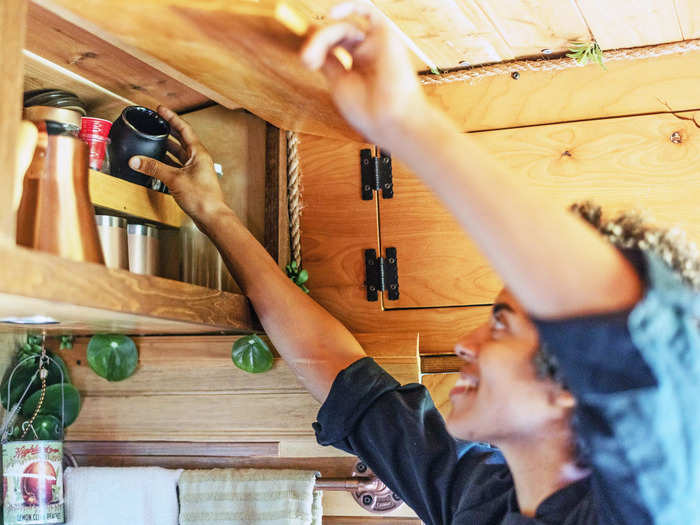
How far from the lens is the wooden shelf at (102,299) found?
861 mm

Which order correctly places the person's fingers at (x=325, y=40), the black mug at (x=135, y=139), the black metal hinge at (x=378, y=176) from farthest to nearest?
the black metal hinge at (x=378, y=176)
the black mug at (x=135, y=139)
the person's fingers at (x=325, y=40)

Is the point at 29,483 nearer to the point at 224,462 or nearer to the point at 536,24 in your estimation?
the point at 224,462

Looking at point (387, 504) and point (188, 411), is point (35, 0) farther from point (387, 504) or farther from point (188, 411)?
point (387, 504)

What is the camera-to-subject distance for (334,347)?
52.3 inches

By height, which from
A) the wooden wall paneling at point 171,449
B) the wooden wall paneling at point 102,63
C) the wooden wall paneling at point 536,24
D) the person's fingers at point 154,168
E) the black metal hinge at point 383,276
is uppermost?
the wooden wall paneling at point 536,24

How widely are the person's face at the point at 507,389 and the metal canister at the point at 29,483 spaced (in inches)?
31.4

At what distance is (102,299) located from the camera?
0.97 metres

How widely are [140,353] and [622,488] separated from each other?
40.2 inches

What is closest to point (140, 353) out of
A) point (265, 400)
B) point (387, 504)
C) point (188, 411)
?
point (188, 411)

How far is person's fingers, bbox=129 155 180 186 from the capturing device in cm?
128

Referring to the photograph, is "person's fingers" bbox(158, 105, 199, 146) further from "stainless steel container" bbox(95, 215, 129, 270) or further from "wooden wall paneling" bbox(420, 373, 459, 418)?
"wooden wall paneling" bbox(420, 373, 459, 418)

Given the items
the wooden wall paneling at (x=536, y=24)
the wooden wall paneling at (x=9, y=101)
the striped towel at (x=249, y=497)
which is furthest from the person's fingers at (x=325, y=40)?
the striped towel at (x=249, y=497)

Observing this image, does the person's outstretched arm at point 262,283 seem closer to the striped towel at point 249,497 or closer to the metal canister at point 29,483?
the striped towel at point 249,497

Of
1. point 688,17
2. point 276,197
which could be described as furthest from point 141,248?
point 688,17
